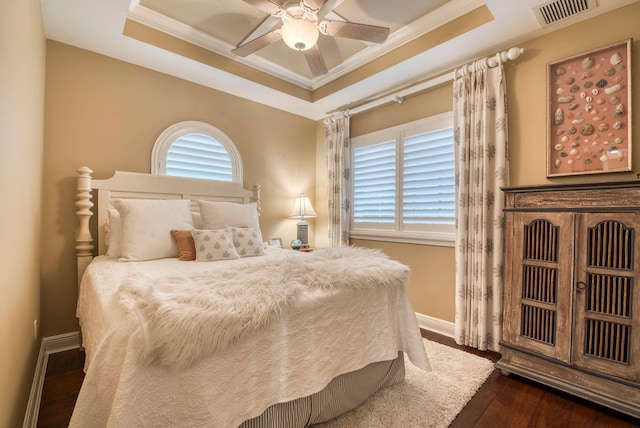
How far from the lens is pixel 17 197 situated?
134cm

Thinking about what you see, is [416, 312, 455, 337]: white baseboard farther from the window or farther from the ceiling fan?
the ceiling fan

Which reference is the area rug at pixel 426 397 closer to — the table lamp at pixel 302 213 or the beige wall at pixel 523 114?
the beige wall at pixel 523 114

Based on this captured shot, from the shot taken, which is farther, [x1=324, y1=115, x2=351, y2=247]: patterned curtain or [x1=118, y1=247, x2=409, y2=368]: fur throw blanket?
[x1=324, y1=115, x2=351, y2=247]: patterned curtain

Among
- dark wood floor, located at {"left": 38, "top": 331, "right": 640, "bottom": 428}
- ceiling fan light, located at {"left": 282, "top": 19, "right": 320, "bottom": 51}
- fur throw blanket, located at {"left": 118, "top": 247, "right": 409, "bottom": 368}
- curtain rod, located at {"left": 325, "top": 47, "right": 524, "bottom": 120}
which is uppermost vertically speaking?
curtain rod, located at {"left": 325, "top": 47, "right": 524, "bottom": 120}

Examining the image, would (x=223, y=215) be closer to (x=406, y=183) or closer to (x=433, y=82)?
(x=406, y=183)

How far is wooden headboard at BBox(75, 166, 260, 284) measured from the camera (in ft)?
7.53

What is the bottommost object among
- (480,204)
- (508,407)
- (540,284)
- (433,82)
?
(508,407)

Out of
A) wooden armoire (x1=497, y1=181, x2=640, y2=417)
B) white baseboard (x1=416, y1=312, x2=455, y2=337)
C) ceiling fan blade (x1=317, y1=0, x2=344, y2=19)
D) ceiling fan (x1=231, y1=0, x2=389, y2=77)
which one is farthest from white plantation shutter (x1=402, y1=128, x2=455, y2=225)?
ceiling fan blade (x1=317, y1=0, x2=344, y2=19)

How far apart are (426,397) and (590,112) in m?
2.25

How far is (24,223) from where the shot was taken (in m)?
1.51

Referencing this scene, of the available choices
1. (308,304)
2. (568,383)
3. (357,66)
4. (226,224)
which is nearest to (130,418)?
(308,304)

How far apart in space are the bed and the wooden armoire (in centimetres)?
85

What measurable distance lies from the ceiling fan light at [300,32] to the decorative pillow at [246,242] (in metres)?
1.53

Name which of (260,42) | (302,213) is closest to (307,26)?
(260,42)
